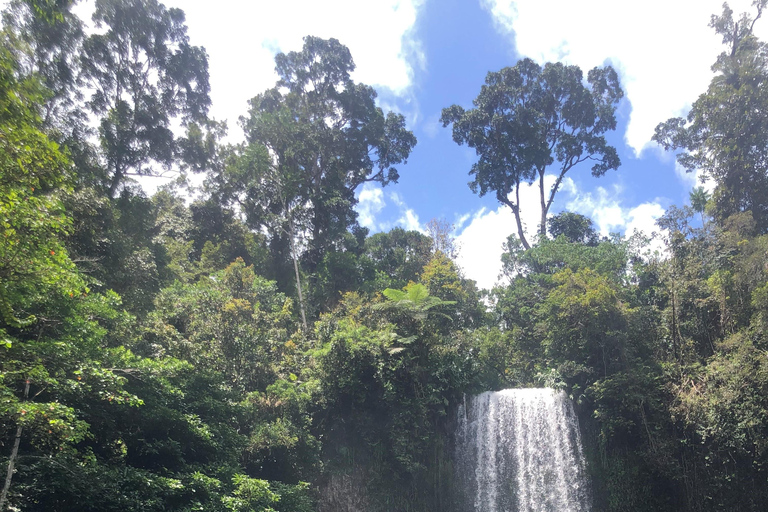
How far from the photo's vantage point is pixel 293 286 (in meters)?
24.8

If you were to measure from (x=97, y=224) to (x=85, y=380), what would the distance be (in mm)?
6511

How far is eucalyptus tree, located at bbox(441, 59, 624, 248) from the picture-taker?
29141 millimetres

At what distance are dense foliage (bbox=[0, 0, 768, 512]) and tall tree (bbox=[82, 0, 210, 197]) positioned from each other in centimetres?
→ 9

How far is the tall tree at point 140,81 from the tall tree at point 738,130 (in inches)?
924

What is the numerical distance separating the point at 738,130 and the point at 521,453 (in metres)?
16.4

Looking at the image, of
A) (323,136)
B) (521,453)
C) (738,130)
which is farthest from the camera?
(323,136)

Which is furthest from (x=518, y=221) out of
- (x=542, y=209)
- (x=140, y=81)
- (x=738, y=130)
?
(x=140, y=81)

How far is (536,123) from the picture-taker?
29.0 meters

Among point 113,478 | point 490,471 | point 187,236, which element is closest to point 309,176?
point 187,236

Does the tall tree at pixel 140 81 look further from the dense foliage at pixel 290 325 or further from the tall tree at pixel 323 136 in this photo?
the tall tree at pixel 323 136

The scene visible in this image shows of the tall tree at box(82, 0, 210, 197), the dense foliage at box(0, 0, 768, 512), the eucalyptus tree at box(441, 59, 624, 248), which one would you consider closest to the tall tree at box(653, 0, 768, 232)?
the dense foliage at box(0, 0, 768, 512)

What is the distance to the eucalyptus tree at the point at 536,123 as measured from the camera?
95.6ft

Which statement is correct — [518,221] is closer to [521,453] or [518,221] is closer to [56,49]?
[521,453]

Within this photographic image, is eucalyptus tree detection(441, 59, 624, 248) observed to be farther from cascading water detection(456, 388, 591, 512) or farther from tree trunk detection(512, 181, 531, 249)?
cascading water detection(456, 388, 591, 512)
